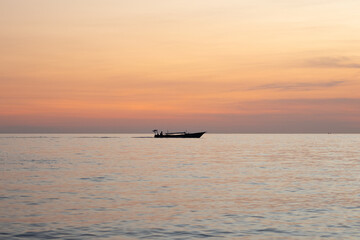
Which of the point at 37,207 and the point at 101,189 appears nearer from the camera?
the point at 37,207

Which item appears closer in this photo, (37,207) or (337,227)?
(337,227)

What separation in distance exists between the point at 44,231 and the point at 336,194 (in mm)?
24750

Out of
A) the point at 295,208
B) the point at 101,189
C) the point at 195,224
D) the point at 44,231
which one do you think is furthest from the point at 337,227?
the point at 101,189

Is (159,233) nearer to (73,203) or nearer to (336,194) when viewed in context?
(73,203)

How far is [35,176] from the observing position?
177ft

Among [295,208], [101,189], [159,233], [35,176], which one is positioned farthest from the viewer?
[35,176]

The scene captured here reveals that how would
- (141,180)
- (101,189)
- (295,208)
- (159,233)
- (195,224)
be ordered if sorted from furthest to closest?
(141,180) < (101,189) < (295,208) < (195,224) < (159,233)

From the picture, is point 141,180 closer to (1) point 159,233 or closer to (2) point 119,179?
(2) point 119,179

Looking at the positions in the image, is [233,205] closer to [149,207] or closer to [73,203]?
[149,207]

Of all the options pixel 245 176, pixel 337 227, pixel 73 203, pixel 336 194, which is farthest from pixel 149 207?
pixel 245 176

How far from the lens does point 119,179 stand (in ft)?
166

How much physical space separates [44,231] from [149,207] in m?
9.05

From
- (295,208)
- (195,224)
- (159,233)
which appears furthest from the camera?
(295,208)

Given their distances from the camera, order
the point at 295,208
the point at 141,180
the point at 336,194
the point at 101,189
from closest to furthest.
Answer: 1. the point at 295,208
2. the point at 336,194
3. the point at 101,189
4. the point at 141,180
